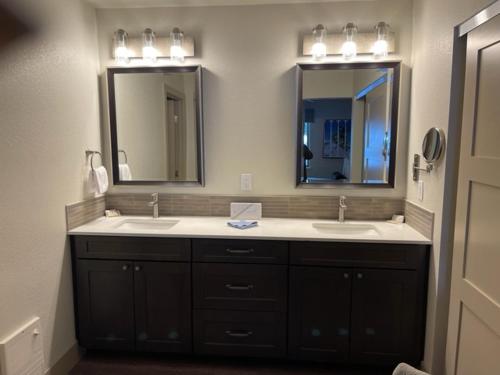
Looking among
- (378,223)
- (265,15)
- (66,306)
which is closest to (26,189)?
(66,306)

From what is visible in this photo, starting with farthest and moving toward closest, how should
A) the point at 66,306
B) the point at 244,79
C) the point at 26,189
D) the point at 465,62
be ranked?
the point at 244,79
the point at 66,306
the point at 26,189
the point at 465,62

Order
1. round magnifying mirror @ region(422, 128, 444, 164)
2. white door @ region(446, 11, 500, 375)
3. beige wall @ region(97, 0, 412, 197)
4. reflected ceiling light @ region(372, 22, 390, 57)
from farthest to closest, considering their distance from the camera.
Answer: beige wall @ region(97, 0, 412, 197) < reflected ceiling light @ region(372, 22, 390, 57) < round magnifying mirror @ region(422, 128, 444, 164) < white door @ region(446, 11, 500, 375)

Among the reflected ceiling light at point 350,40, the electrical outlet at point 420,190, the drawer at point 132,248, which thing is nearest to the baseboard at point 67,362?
the drawer at point 132,248

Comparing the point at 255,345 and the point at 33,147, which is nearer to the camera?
the point at 33,147

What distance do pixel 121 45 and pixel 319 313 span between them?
90.2 inches

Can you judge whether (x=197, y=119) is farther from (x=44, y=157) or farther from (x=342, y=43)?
(x=342, y=43)

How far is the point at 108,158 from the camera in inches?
105

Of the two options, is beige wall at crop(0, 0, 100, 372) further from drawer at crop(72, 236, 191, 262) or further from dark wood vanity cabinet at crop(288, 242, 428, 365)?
dark wood vanity cabinet at crop(288, 242, 428, 365)

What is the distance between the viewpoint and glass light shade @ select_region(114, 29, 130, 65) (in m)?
2.48

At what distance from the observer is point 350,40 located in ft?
7.72

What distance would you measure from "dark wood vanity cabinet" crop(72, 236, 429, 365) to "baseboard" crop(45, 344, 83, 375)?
86mm

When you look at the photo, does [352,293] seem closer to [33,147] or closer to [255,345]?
[255,345]

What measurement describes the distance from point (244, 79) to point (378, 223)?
1.42 meters

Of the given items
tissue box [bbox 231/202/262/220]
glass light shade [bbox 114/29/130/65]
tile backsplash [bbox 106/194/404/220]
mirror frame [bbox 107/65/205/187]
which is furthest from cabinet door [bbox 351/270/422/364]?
glass light shade [bbox 114/29/130/65]
